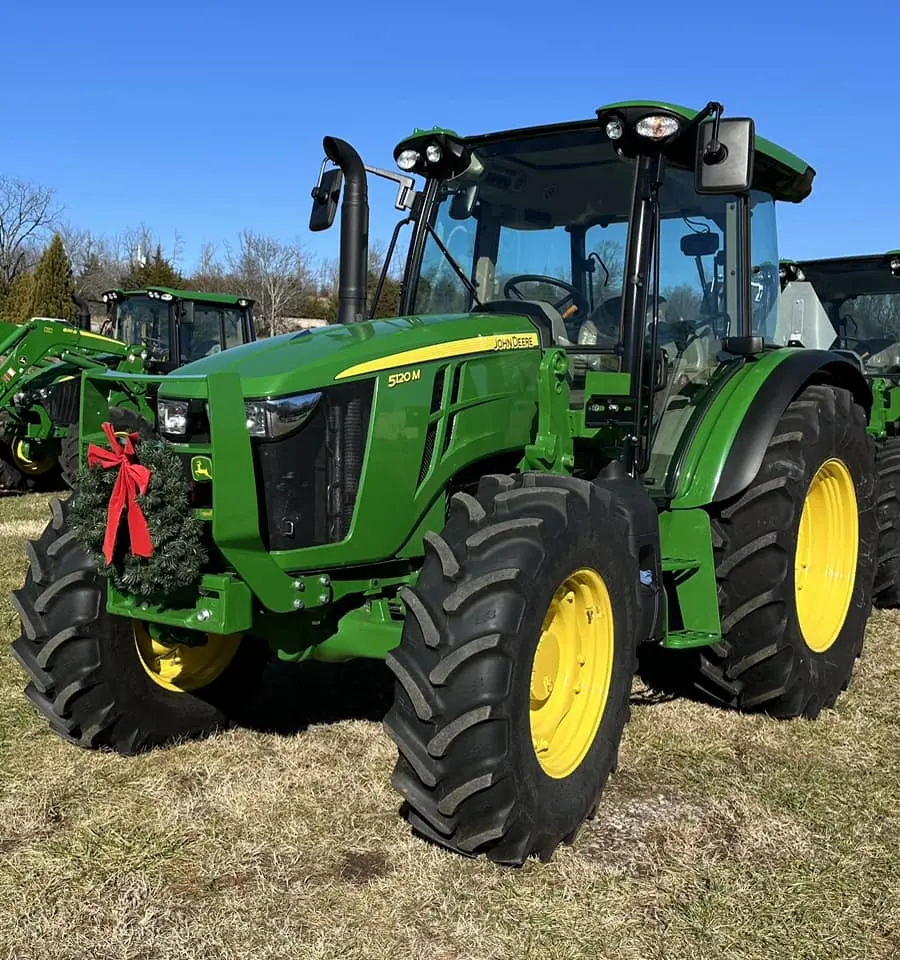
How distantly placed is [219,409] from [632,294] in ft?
5.84

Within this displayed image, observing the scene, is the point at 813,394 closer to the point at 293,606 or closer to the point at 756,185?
the point at 756,185

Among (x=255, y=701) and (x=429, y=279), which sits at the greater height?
(x=429, y=279)

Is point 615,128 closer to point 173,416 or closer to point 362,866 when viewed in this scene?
point 173,416

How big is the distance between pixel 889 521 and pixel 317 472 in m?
4.41

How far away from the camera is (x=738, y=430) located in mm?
4180

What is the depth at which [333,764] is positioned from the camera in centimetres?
393

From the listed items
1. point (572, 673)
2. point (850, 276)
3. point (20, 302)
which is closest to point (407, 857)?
point (572, 673)

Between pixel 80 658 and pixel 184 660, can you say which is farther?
pixel 184 660

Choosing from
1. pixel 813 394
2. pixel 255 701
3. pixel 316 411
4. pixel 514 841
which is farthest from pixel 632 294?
pixel 255 701

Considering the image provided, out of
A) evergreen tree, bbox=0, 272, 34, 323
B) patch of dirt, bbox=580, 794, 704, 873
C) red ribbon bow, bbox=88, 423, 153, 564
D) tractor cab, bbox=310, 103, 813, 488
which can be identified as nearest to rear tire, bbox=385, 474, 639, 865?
patch of dirt, bbox=580, 794, 704, 873

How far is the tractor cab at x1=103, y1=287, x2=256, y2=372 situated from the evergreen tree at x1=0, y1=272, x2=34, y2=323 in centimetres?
2071

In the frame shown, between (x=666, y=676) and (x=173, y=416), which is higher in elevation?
(x=173, y=416)

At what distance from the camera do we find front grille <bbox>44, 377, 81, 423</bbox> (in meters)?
10.9

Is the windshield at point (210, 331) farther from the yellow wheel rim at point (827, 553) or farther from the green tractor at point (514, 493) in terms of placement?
the yellow wheel rim at point (827, 553)
